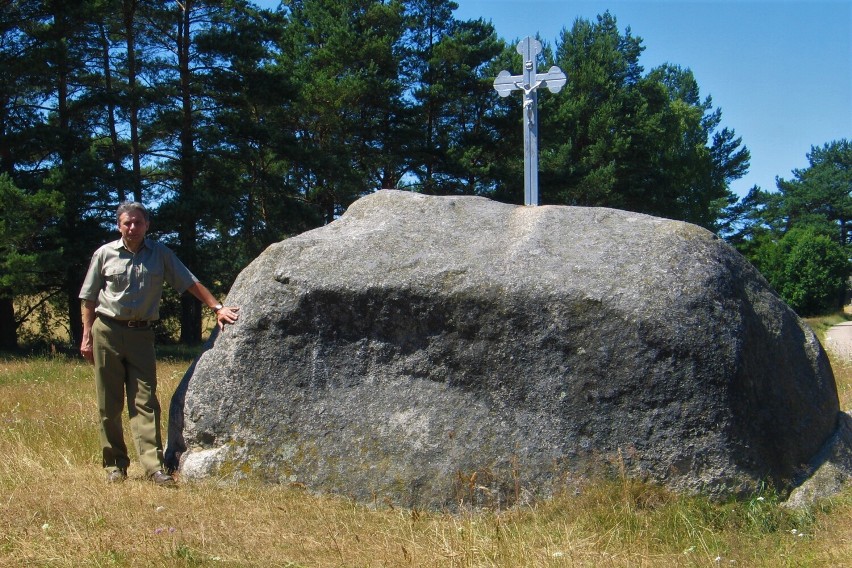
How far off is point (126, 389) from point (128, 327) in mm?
465

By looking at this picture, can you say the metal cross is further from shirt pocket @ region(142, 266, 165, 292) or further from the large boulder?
shirt pocket @ region(142, 266, 165, 292)

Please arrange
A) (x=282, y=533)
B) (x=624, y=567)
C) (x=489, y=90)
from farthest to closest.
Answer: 1. (x=489, y=90)
2. (x=282, y=533)
3. (x=624, y=567)

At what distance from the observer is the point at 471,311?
4855 millimetres

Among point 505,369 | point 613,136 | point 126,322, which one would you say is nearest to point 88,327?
point 126,322

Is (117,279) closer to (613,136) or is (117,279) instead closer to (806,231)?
(613,136)

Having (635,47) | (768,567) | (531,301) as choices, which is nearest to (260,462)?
(531,301)

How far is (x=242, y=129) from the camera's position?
60.1ft

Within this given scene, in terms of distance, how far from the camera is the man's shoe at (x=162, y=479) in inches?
204

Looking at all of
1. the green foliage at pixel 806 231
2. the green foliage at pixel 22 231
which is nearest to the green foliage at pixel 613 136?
the green foliage at pixel 806 231

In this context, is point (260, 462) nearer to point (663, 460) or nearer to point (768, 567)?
point (663, 460)

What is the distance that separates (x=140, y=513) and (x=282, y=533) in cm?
89

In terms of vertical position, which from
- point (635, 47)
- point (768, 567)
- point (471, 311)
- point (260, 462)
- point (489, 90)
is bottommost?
point (768, 567)

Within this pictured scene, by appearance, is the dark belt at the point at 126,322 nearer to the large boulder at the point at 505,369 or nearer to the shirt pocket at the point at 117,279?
the shirt pocket at the point at 117,279

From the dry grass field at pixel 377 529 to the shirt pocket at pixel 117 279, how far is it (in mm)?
1252
